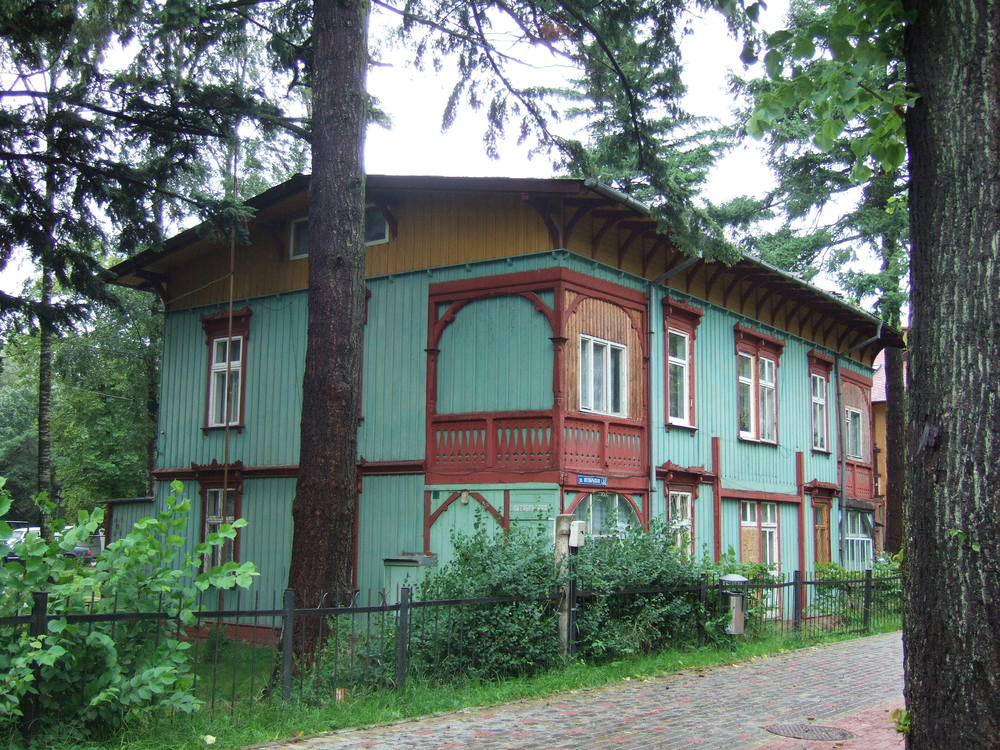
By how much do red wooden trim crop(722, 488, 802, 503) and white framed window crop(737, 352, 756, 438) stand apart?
117 cm

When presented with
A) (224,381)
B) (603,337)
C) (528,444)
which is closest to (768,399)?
(603,337)

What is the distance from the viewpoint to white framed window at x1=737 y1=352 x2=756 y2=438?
20.9m

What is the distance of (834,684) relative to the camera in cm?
1180

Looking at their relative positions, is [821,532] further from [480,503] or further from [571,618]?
[571,618]

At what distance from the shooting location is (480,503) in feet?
51.6

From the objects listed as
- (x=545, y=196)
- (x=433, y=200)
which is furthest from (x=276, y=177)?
(x=545, y=196)

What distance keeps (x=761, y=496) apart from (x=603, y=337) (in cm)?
674

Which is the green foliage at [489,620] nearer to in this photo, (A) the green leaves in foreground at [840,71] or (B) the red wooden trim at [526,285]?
(B) the red wooden trim at [526,285]

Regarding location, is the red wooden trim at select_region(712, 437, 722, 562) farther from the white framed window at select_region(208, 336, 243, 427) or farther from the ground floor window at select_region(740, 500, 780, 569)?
the white framed window at select_region(208, 336, 243, 427)

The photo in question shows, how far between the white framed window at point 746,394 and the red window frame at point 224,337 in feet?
32.3

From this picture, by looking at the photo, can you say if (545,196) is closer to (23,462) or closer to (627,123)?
(627,123)

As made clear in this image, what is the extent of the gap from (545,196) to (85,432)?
32.6 m

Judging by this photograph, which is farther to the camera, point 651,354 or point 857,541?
point 857,541

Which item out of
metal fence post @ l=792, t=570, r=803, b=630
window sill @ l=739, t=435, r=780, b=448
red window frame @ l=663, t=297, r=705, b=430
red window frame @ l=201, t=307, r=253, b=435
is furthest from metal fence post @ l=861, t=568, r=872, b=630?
red window frame @ l=201, t=307, r=253, b=435
